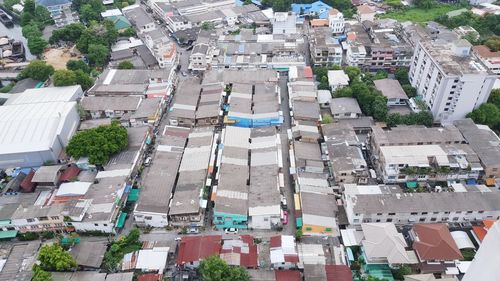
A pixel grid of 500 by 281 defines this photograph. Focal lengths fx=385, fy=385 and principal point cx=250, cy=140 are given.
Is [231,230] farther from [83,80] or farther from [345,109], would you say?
[83,80]

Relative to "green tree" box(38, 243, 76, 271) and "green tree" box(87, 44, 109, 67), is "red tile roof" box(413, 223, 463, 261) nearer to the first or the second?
"green tree" box(38, 243, 76, 271)

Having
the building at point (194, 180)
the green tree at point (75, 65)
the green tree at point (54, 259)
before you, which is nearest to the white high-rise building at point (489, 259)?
the building at point (194, 180)

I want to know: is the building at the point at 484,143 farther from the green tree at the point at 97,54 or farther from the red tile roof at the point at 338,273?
the green tree at the point at 97,54

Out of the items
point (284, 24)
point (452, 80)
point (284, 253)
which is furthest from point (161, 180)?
point (284, 24)

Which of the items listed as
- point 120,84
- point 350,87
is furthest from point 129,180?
point 350,87

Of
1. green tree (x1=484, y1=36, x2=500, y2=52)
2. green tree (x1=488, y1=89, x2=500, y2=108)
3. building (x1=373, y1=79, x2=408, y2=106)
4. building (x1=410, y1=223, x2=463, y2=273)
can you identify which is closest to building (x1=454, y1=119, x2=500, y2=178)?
green tree (x1=488, y1=89, x2=500, y2=108)
